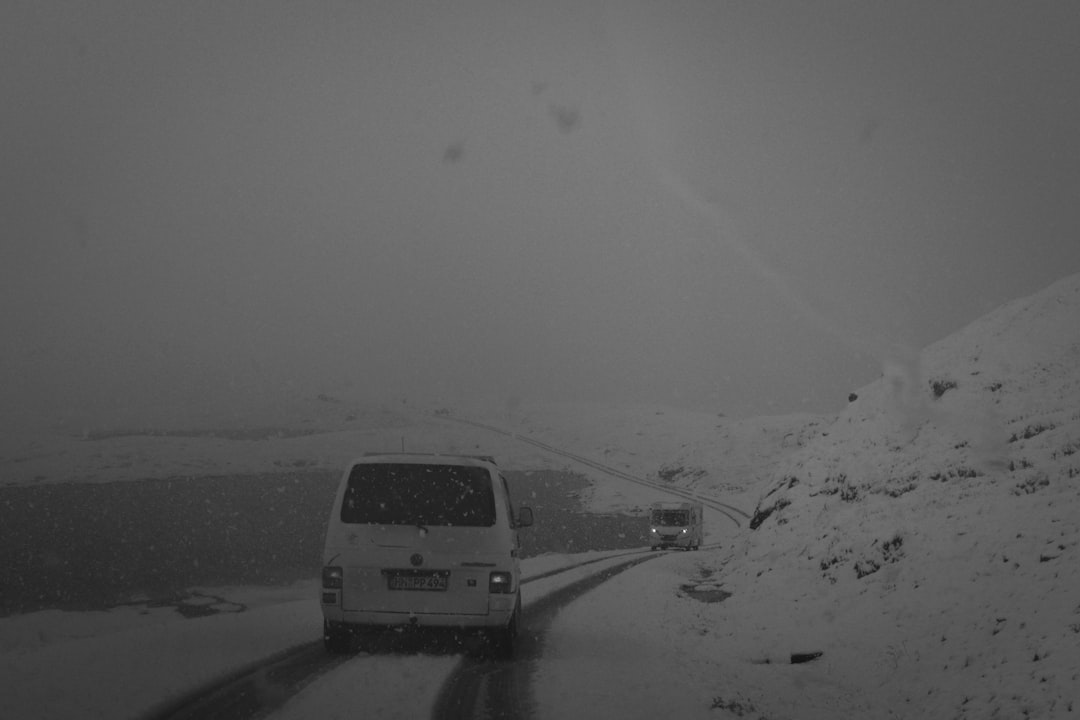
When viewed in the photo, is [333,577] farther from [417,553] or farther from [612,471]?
[612,471]

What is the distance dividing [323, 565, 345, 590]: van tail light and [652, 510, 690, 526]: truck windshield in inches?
1267

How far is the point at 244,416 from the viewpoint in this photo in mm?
131000

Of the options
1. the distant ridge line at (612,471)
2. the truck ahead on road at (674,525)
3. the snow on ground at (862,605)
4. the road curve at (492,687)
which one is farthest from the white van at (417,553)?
the distant ridge line at (612,471)

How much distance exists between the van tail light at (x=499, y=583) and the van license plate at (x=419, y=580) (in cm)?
53

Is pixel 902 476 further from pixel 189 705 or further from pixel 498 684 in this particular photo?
pixel 189 705

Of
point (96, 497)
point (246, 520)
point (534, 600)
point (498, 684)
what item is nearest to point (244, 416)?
point (96, 497)

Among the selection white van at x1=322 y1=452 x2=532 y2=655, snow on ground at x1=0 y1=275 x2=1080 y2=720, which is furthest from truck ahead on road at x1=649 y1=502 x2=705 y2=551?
white van at x1=322 y1=452 x2=532 y2=655

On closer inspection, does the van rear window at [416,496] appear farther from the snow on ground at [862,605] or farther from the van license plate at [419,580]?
the snow on ground at [862,605]

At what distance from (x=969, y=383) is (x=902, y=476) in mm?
4481

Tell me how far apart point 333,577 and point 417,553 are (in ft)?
3.22

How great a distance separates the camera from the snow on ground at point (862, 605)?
7793mm

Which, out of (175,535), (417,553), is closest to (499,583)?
(417,553)

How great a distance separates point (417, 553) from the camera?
9141mm

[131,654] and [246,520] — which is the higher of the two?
[131,654]
